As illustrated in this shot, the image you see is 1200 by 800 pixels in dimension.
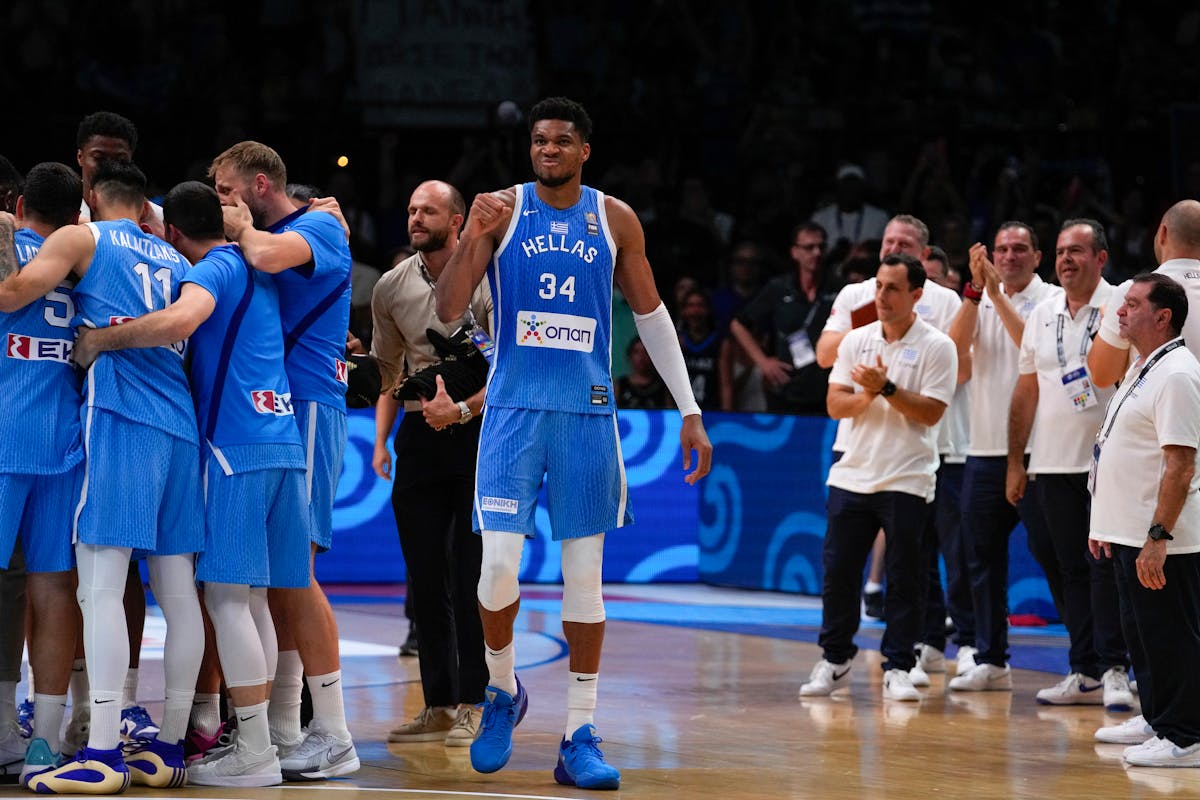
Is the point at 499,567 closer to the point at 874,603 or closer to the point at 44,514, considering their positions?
the point at 44,514

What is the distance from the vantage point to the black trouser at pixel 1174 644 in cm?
652

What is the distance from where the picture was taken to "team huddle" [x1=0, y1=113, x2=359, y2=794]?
5531 mm

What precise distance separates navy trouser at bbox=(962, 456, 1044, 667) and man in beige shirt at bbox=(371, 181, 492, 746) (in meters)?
2.93

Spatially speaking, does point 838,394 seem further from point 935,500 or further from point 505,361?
point 505,361

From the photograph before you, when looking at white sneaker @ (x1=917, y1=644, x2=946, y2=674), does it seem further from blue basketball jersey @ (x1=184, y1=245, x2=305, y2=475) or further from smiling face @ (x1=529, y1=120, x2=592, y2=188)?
blue basketball jersey @ (x1=184, y1=245, x2=305, y2=475)

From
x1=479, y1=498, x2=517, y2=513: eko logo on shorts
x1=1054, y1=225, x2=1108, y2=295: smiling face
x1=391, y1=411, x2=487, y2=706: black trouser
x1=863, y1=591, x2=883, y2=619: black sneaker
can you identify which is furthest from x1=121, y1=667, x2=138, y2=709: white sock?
x1=863, y1=591, x2=883, y2=619: black sneaker

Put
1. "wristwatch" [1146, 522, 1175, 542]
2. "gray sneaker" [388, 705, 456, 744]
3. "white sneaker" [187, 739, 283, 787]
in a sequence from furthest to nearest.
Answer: "gray sneaker" [388, 705, 456, 744]
"wristwatch" [1146, 522, 1175, 542]
"white sneaker" [187, 739, 283, 787]

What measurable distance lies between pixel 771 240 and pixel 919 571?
252 inches

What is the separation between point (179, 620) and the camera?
561cm

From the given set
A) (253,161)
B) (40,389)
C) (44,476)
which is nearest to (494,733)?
(44,476)

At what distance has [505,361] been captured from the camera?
19.9ft

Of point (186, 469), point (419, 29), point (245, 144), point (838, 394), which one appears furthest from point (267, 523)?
point (419, 29)

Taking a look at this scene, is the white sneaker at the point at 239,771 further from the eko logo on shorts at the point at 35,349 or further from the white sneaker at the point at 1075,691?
the white sneaker at the point at 1075,691

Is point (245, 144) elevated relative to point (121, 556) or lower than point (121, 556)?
elevated
